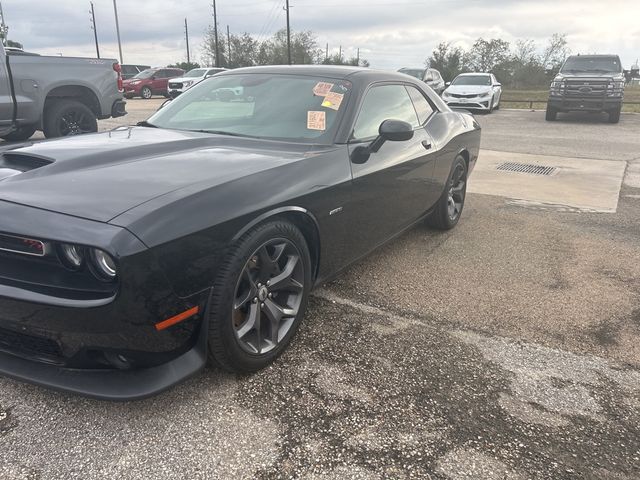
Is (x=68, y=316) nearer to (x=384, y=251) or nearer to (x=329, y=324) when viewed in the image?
(x=329, y=324)

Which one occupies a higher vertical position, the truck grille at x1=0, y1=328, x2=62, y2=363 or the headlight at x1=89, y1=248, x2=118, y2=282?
the headlight at x1=89, y1=248, x2=118, y2=282

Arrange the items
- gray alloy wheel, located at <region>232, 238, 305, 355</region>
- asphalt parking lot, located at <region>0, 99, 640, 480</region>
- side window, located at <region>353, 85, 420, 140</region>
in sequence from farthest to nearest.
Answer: side window, located at <region>353, 85, 420, 140</region> → gray alloy wheel, located at <region>232, 238, 305, 355</region> → asphalt parking lot, located at <region>0, 99, 640, 480</region>

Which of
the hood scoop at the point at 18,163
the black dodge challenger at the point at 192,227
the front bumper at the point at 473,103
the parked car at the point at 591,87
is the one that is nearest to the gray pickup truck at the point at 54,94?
the black dodge challenger at the point at 192,227

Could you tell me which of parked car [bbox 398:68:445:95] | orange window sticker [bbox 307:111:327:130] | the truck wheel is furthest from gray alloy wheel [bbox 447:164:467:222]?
parked car [bbox 398:68:445:95]

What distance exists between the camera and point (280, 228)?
2.38 meters

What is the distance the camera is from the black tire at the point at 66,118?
24.4 ft

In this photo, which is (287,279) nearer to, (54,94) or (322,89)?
(322,89)

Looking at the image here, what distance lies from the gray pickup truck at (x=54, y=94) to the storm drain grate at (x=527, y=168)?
6391mm

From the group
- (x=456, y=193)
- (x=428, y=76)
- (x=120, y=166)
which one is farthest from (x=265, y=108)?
(x=428, y=76)

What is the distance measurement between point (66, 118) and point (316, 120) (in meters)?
6.11

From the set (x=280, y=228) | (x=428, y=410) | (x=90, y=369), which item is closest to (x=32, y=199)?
(x=90, y=369)

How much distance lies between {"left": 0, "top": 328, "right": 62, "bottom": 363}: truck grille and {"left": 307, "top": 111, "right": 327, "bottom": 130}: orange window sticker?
1.83m

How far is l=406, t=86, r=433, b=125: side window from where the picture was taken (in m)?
4.16

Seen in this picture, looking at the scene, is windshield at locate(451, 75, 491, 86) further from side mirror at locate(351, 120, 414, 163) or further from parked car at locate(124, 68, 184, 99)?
side mirror at locate(351, 120, 414, 163)
